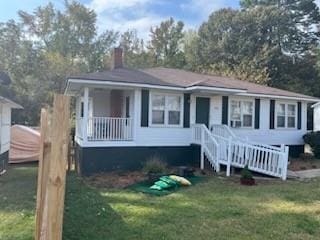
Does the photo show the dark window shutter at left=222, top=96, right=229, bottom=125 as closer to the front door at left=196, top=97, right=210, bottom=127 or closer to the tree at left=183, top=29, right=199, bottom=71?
the front door at left=196, top=97, right=210, bottom=127

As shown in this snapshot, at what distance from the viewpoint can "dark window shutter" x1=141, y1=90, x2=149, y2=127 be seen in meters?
13.8

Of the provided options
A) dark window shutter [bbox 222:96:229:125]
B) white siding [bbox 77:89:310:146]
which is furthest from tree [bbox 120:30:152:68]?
dark window shutter [bbox 222:96:229:125]

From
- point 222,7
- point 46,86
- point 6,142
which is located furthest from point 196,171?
point 222,7

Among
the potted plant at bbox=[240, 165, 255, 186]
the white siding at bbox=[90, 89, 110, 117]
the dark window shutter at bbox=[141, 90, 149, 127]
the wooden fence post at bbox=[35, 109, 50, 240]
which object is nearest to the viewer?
the wooden fence post at bbox=[35, 109, 50, 240]

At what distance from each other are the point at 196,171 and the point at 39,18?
3390 centimetres

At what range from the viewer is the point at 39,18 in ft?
133

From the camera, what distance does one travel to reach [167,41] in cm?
4359

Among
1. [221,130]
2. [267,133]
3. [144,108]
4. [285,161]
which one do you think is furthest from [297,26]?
[285,161]

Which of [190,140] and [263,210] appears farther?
[190,140]

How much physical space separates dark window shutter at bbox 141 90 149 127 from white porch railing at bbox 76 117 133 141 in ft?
1.56

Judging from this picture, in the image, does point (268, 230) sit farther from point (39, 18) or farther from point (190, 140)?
point (39, 18)

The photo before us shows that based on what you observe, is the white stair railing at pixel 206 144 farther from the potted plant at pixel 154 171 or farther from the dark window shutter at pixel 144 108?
the dark window shutter at pixel 144 108

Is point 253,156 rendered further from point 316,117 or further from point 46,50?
point 46,50

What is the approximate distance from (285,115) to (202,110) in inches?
200
